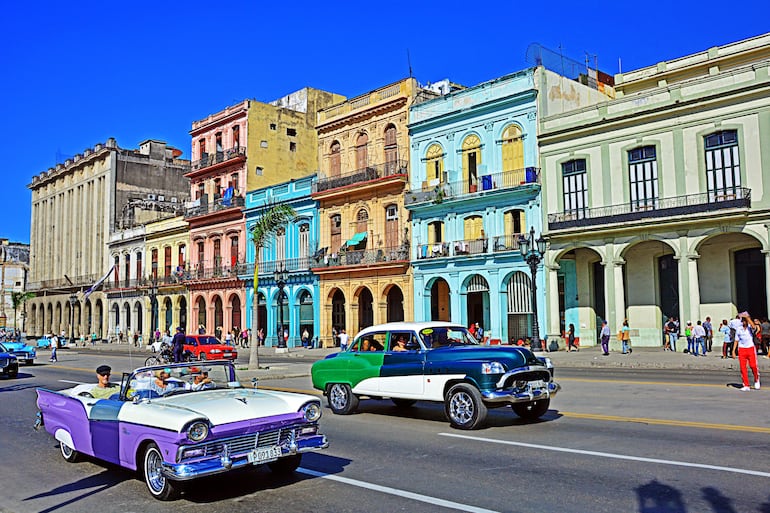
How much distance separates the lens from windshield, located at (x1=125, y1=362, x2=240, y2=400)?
8.22 metres

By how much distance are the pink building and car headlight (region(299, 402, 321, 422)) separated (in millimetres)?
43228

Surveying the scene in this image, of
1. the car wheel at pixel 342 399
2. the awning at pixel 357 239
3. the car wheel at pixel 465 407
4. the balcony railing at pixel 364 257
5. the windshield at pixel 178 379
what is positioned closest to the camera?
the windshield at pixel 178 379

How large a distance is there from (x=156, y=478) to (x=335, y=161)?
39.2 meters

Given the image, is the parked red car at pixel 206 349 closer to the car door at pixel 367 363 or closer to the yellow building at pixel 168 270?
the car door at pixel 367 363

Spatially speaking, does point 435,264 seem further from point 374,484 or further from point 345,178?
point 374,484

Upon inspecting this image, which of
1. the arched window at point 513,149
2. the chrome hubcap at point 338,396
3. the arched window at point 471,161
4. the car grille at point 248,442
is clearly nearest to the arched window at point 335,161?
the arched window at point 471,161

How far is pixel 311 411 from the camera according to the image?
7863 mm

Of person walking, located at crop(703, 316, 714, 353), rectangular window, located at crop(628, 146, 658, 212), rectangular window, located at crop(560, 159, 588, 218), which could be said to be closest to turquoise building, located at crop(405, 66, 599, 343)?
rectangular window, located at crop(560, 159, 588, 218)

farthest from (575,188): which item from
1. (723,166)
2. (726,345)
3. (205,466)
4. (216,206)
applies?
(205,466)

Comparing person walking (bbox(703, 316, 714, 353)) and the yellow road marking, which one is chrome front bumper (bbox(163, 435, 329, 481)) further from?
person walking (bbox(703, 316, 714, 353))

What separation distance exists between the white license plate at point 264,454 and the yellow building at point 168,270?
5002 cm

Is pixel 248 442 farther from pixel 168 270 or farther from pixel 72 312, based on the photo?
pixel 72 312

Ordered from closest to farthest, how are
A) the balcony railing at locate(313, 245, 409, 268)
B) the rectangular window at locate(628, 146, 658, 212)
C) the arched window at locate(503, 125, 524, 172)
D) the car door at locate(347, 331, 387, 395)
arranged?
1. the car door at locate(347, 331, 387, 395)
2. the rectangular window at locate(628, 146, 658, 212)
3. the arched window at locate(503, 125, 524, 172)
4. the balcony railing at locate(313, 245, 409, 268)

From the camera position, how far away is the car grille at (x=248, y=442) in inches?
275
